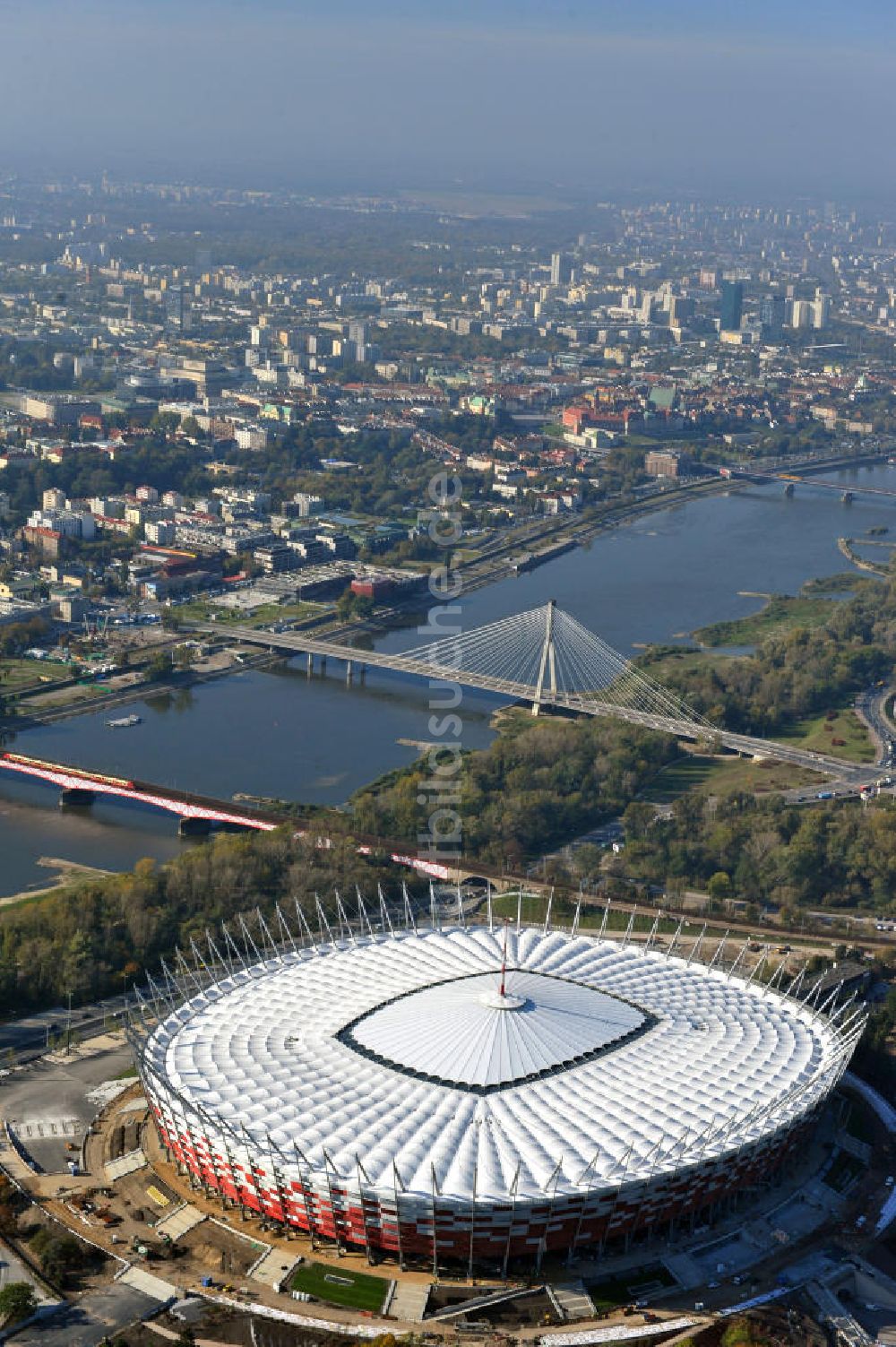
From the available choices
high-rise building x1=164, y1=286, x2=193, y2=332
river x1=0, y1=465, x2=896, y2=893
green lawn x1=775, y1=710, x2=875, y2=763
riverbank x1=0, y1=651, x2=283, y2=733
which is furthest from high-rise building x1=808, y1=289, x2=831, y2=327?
green lawn x1=775, y1=710, x2=875, y2=763

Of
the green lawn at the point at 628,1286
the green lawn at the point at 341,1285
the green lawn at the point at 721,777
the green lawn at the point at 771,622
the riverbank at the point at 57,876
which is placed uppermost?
the green lawn at the point at 628,1286

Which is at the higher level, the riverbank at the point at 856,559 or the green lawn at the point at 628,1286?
the green lawn at the point at 628,1286

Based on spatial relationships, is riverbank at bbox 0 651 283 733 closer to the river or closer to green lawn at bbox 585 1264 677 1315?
the river

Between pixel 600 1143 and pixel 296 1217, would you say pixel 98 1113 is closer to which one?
pixel 296 1217

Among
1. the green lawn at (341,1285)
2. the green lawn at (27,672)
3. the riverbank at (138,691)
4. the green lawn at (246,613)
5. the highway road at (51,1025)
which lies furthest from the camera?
the green lawn at (246,613)

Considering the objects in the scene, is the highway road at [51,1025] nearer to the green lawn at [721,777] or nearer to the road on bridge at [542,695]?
the green lawn at [721,777]

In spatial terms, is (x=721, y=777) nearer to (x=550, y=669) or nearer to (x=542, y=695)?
(x=542, y=695)

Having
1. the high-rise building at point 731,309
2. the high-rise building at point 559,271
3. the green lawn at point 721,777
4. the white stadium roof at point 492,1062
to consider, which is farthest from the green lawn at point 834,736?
the high-rise building at point 559,271
